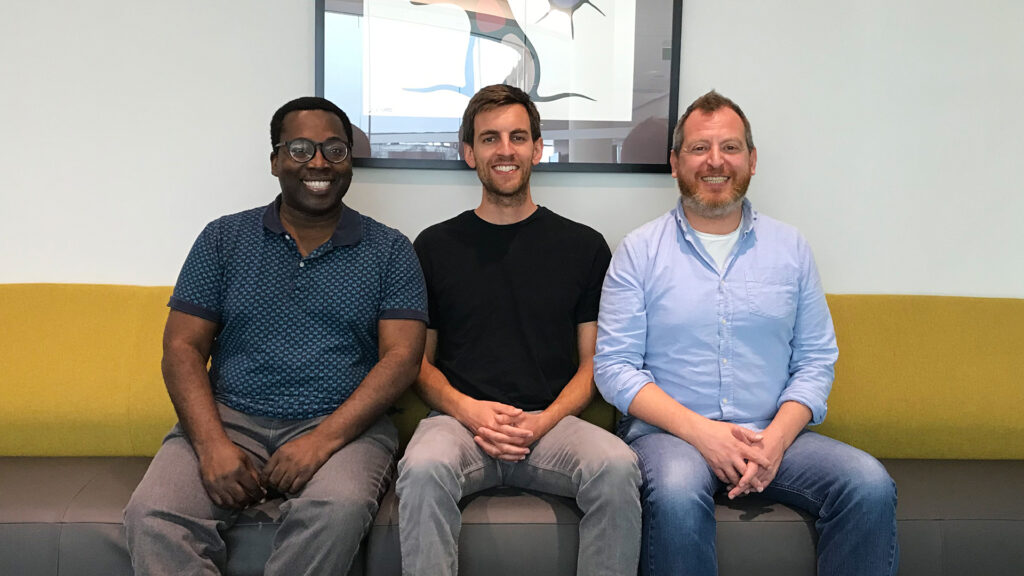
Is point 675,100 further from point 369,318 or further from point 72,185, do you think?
point 72,185

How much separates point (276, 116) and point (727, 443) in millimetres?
1524

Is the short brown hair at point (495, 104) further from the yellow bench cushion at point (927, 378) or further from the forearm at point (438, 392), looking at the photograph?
the yellow bench cushion at point (927, 378)

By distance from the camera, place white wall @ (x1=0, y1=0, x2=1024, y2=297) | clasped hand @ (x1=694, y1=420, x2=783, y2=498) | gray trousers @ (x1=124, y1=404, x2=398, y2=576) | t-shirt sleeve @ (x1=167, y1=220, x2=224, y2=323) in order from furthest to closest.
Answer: white wall @ (x1=0, y1=0, x2=1024, y2=297) < t-shirt sleeve @ (x1=167, y1=220, x2=224, y2=323) < clasped hand @ (x1=694, y1=420, x2=783, y2=498) < gray trousers @ (x1=124, y1=404, x2=398, y2=576)

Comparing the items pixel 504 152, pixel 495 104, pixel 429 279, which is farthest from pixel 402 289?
pixel 495 104

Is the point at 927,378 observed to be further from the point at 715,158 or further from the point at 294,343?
the point at 294,343

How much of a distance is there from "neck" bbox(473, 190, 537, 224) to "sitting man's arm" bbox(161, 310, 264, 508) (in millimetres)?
838

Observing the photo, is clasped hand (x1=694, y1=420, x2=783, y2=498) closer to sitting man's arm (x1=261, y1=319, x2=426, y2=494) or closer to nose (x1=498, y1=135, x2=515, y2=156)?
sitting man's arm (x1=261, y1=319, x2=426, y2=494)

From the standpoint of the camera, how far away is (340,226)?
82.0 inches

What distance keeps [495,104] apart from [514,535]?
1224 mm

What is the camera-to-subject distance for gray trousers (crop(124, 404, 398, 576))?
5.18 feet

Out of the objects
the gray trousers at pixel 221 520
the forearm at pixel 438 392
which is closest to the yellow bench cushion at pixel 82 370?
the gray trousers at pixel 221 520

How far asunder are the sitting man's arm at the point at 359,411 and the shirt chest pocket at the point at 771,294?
90cm

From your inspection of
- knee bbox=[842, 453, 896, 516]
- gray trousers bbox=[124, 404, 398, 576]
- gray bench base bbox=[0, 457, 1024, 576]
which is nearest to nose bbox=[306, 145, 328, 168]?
gray trousers bbox=[124, 404, 398, 576]

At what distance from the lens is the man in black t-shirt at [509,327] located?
1880mm
